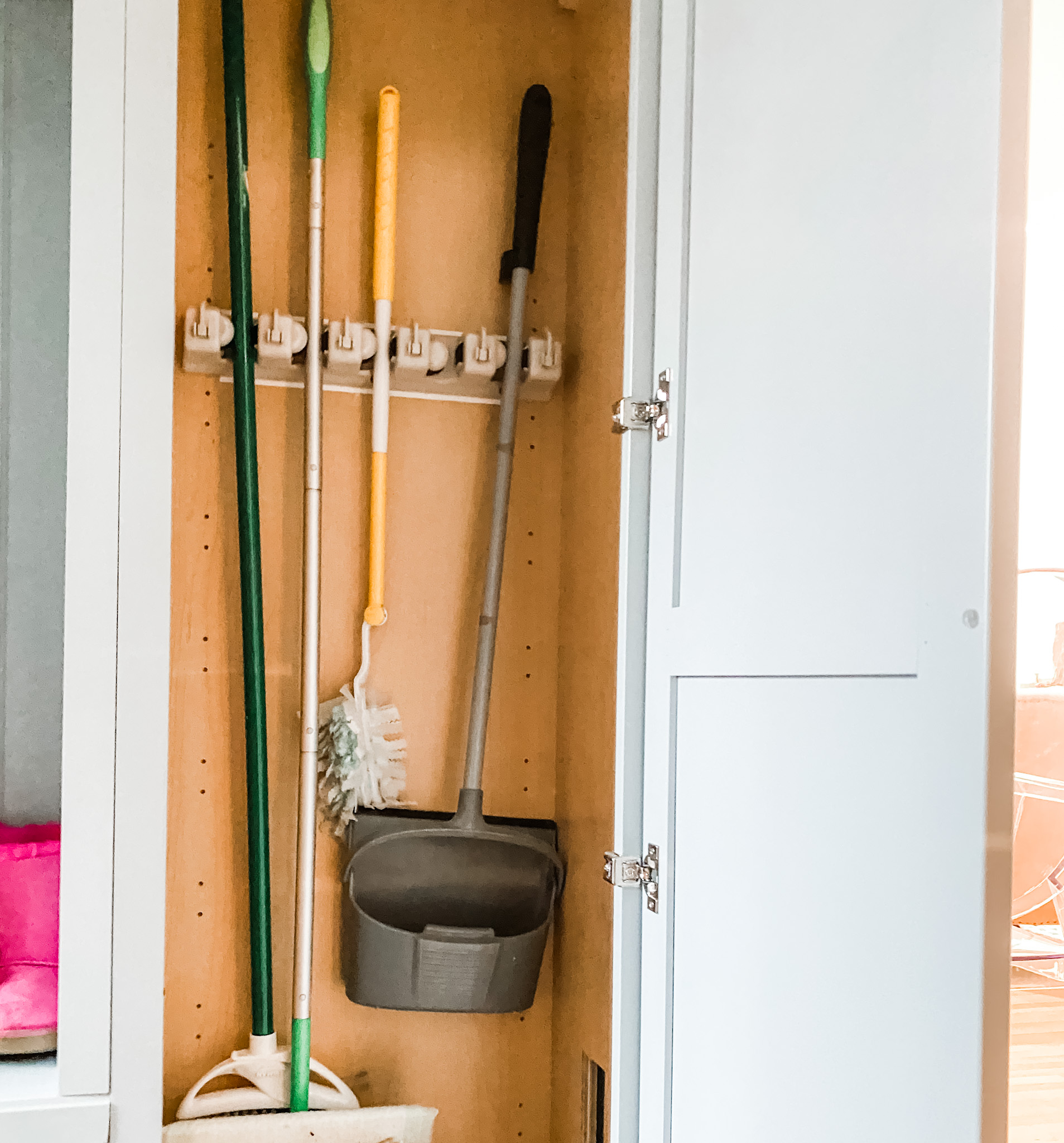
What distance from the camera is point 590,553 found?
4.72 ft

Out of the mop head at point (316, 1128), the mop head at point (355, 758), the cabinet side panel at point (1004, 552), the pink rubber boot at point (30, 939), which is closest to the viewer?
the cabinet side panel at point (1004, 552)

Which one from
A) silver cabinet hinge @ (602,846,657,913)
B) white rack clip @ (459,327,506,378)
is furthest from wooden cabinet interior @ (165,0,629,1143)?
silver cabinet hinge @ (602,846,657,913)

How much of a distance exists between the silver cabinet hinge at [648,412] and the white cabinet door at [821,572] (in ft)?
0.06

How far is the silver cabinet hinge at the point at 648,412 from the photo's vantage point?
40.9 inches

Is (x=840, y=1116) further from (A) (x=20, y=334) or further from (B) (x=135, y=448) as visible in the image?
(A) (x=20, y=334)

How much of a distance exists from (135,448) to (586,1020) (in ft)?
2.96

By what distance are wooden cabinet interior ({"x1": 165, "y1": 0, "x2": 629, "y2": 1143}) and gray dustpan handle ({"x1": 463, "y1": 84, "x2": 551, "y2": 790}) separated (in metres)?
0.07

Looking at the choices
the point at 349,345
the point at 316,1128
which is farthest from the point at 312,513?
the point at 316,1128

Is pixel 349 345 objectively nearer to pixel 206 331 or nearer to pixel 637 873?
pixel 206 331

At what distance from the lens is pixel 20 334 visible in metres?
0.96

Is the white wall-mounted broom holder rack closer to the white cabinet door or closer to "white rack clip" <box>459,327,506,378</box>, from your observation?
"white rack clip" <box>459,327,506,378</box>

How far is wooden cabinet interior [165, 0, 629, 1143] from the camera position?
141 cm

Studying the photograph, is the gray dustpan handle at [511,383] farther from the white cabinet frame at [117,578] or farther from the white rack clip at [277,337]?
the white cabinet frame at [117,578]

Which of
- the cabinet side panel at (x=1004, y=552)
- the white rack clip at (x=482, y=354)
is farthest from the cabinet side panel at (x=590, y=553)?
the cabinet side panel at (x=1004, y=552)
